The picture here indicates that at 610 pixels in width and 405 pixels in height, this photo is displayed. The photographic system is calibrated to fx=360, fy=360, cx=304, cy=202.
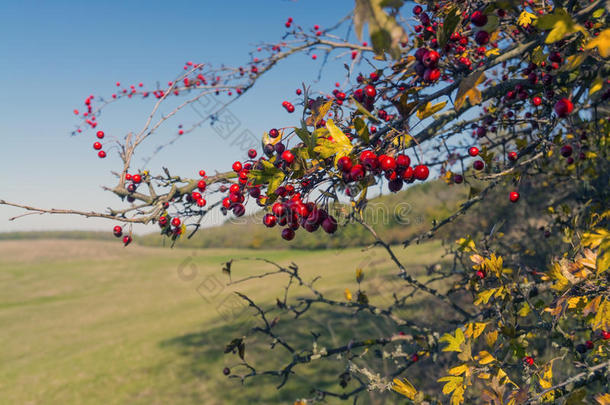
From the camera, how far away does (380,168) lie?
47.1 inches

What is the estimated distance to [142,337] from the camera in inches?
425

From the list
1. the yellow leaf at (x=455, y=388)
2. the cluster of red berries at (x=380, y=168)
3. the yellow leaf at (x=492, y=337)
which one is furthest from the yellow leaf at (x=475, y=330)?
the cluster of red berries at (x=380, y=168)

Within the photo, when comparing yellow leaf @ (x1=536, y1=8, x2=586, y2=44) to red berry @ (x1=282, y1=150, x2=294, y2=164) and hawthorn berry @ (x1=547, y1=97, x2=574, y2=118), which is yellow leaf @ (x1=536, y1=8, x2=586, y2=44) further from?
red berry @ (x1=282, y1=150, x2=294, y2=164)

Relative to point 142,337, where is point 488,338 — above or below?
above

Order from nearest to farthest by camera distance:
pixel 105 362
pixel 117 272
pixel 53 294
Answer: pixel 105 362 < pixel 53 294 < pixel 117 272

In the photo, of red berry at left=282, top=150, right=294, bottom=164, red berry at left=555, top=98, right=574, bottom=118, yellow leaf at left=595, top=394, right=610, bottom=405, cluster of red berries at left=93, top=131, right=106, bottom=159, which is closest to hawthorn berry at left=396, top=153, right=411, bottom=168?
red berry at left=282, top=150, right=294, bottom=164

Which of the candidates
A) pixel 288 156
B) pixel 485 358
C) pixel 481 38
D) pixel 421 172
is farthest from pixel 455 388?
pixel 481 38

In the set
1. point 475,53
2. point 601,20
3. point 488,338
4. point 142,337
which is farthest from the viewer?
point 142,337

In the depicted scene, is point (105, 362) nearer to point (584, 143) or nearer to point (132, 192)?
point (132, 192)

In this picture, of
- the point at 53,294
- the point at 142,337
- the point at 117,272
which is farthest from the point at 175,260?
the point at 142,337

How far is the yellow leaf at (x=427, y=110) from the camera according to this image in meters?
1.15

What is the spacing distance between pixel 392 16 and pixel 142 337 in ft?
39.6

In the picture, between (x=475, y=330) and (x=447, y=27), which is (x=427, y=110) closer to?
(x=447, y=27)

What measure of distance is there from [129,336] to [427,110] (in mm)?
12255
